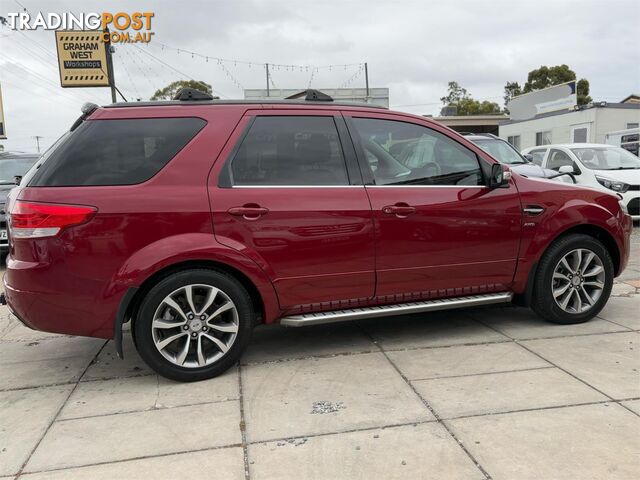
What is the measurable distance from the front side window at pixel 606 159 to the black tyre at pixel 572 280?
6788 millimetres

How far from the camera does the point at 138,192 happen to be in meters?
3.35

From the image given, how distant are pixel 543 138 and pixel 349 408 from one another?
23533 mm

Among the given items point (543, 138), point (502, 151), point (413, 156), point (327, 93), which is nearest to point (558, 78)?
point (543, 138)

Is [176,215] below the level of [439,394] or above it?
above

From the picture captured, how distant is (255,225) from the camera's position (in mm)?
3494

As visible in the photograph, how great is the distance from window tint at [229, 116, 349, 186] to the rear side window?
41 cm

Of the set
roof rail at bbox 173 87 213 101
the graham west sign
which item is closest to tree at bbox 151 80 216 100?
the graham west sign

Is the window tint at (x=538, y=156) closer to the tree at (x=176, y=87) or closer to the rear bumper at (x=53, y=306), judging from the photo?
the rear bumper at (x=53, y=306)

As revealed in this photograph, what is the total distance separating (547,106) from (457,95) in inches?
1684

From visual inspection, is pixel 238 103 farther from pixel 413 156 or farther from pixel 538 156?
pixel 538 156

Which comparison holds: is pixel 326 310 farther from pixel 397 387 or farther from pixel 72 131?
pixel 72 131

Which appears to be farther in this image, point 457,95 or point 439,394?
point 457,95

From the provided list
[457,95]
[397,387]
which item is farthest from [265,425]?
[457,95]

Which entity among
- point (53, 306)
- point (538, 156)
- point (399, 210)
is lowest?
point (53, 306)
